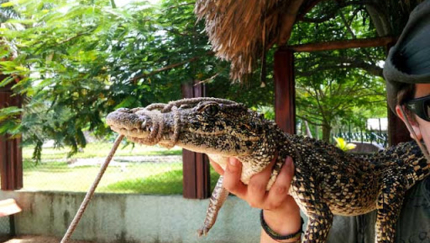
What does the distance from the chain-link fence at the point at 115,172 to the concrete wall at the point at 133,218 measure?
23cm

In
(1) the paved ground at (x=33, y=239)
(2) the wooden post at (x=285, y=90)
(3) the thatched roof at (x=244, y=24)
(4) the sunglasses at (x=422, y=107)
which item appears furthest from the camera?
(1) the paved ground at (x=33, y=239)

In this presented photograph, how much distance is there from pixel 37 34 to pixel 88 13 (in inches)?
39.5

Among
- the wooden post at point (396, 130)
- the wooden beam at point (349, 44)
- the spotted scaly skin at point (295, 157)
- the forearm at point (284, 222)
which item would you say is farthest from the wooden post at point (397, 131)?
the forearm at point (284, 222)

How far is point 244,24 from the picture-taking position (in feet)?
8.39

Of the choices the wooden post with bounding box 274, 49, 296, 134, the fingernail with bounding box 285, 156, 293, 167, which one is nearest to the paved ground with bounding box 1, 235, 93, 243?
the wooden post with bounding box 274, 49, 296, 134

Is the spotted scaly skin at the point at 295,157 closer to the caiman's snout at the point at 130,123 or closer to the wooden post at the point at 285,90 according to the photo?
the caiman's snout at the point at 130,123

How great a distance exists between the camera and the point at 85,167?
7.11m

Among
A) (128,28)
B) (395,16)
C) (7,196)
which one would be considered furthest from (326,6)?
(7,196)

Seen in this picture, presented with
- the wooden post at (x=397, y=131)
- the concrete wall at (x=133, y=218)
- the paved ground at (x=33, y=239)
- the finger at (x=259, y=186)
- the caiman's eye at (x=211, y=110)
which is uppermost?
the caiman's eye at (x=211, y=110)

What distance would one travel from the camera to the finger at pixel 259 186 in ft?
4.60

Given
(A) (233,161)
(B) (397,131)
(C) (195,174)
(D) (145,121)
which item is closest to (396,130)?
(B) (397,131)

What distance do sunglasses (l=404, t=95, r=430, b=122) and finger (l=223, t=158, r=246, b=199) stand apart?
2.02ft

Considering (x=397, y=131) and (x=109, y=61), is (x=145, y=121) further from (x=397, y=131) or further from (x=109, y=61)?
(x=109, y=61)

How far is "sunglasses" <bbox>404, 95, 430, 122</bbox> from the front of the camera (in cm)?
94
